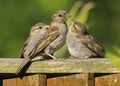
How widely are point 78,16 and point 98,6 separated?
578 mm

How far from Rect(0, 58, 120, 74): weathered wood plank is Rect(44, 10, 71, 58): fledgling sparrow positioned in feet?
3.14

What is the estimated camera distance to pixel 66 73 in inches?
106

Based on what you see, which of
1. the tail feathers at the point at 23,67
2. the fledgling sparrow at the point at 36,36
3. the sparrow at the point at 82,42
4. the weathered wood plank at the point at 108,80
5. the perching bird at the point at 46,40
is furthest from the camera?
the sparrow at the point at 82,42

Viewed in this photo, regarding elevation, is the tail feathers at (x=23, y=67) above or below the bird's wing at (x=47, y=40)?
below

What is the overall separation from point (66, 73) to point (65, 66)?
0.14 ft

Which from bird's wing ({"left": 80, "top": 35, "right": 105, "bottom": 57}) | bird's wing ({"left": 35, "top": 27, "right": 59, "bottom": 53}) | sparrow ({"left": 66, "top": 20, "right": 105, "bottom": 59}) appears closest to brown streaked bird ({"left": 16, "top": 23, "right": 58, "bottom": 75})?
bird's wing ({"left": 35, "top": 27, "right": 59, "bottom": 53})

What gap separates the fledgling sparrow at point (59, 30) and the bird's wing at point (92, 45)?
211 mm

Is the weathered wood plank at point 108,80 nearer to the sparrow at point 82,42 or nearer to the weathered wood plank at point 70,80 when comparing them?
the weathered wood plank at point 70,80

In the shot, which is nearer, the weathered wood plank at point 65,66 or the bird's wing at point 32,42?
the weathered wood plank at point 65,66

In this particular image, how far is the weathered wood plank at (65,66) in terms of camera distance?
259 centimetres

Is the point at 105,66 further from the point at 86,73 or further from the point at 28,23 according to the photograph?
the point at 28,23

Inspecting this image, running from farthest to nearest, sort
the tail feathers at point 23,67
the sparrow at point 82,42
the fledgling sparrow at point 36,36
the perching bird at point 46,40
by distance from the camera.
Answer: the sparrow at point 82,42 → the perching bird at point 46,40 → the fledgling sparrow at point 36,36 → the tail feathers at point 23,67

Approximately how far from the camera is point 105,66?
2.59 meters

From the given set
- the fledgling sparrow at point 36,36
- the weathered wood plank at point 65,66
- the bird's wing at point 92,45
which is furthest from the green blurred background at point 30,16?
the bird's wing at point 92,45
